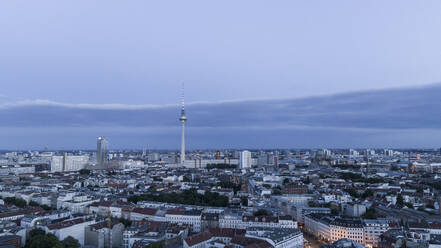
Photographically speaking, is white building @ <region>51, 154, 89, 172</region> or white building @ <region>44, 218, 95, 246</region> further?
white building @ <region>51, 154, 89, 172</region>

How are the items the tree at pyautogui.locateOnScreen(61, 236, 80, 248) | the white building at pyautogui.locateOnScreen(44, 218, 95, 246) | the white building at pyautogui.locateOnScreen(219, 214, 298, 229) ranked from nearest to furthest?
the tree at pyautogui.locateOnScreen(61, 236, 80, 248), the white building at pyautogui.locateOnScreen(44, 218, 95, 246), the white building at pyautogui.locateOnScreen(219, 214, 298, 229)

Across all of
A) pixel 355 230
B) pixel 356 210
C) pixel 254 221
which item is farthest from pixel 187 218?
pixel 356 210

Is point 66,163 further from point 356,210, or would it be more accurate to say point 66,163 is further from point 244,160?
point 356,210

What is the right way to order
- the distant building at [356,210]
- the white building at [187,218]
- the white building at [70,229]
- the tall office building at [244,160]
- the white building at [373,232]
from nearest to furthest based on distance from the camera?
the white building at [70,229], the white building at [373,232], the white building at [187,218], the distant building at [356,210], the tall office building at [244,160]

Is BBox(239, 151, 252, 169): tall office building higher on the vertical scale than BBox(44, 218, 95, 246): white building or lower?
higher

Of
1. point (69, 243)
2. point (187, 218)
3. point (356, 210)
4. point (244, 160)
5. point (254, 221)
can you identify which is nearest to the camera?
point (69, 243)

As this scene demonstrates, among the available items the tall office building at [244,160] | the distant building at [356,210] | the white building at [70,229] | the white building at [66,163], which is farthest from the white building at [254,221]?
the tall office building at [244,160]

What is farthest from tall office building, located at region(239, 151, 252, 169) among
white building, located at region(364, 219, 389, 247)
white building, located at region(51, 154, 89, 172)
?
white building, located at region(364, 219, 389, 247)

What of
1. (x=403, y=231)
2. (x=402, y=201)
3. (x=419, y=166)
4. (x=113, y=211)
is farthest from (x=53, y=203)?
(x=419, y=166)

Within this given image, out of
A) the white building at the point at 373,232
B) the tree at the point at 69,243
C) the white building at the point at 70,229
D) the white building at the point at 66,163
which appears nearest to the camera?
the tree at the point at 69,243

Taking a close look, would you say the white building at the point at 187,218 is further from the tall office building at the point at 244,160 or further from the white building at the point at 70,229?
the tall office building at the point at 244,160

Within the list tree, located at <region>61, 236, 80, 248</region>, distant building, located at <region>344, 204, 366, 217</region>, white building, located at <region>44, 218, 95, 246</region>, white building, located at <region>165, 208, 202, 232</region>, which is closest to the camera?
tree, located at <region>61, 236, 80, 248</region>

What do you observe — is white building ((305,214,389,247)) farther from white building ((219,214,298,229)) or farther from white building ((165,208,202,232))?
white building ((165,208,202,232))
